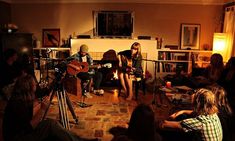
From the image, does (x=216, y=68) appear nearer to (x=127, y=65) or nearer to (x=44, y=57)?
(x=127, y=65)

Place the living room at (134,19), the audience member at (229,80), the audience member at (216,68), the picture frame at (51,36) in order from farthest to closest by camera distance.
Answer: the picture frame at (51,36)
the living room at (134,19)
the audience member at (216,68)
the audience member at (229,80)

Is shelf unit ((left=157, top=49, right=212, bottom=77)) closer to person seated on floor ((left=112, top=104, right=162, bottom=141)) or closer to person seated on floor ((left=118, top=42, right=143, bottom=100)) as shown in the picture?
person seated on floor ((left=118, top=42, right=143, bottom=100))

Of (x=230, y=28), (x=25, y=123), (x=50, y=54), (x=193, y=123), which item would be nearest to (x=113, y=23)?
(x=50, y=54)

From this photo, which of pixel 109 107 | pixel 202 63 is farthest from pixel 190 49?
pixel 109 107

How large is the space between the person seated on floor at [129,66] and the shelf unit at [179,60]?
1238mm

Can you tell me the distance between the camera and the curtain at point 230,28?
5.36m

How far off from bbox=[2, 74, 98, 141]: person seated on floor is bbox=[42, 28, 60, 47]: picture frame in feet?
12.8

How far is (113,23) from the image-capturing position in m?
6.29

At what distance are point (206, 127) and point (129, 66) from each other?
306 cm

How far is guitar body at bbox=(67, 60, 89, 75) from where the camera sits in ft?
14.9

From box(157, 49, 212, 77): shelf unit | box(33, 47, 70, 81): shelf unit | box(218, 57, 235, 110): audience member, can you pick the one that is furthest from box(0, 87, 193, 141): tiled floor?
box(33, 47, 70, 81): shelf unit

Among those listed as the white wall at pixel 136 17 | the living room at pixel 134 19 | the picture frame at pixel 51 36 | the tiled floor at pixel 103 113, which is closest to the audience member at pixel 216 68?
the tiled floor at pixel 103 113

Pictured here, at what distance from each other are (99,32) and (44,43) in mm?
1513

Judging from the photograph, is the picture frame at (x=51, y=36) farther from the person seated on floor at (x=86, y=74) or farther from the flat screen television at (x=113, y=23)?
the person seated on floor at (x=86, y=74)
